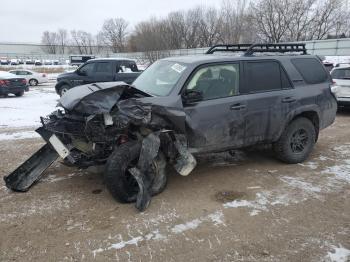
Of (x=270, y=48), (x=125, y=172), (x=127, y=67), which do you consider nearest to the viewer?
(x=125, y=172)

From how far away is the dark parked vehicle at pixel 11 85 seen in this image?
14.6 metres

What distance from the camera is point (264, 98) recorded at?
201 inches

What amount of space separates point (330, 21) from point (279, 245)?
5610 centimetres

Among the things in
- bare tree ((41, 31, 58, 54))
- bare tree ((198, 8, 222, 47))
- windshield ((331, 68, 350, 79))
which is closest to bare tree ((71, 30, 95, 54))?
bare tree ((41, 31, 58, 54))

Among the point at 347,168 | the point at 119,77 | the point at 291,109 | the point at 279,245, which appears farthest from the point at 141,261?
the point at 119,77

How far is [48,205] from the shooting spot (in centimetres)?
418

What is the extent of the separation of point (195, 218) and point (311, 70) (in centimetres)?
356

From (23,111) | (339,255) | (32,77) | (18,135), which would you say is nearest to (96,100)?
(339,255)

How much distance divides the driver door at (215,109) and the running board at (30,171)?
2.10m

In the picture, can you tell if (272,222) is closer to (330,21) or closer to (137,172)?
(137,172)

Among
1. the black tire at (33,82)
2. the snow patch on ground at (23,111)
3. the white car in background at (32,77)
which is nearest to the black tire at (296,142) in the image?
the snow patch on ground at (23,111)

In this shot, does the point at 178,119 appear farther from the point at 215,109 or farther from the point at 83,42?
the point at 83,42

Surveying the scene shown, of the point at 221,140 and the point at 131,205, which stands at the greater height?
the point at 221,140

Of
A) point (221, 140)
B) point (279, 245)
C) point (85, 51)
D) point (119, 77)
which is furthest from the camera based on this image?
point (85, 51)
